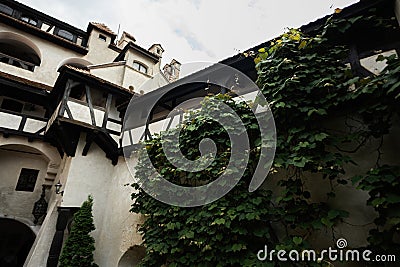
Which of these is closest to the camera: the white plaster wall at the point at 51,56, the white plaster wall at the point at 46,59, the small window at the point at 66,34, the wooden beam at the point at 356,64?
the wooden beam at the point at 356,64

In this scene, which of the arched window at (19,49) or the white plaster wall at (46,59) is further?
the arched window at (19,49)

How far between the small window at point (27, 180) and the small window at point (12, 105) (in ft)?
8.37

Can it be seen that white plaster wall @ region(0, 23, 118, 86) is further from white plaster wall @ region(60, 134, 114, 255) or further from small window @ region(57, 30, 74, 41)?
white plaster wall @ region(60, 134, 114, 255)

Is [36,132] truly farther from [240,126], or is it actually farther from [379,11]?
[379,11]

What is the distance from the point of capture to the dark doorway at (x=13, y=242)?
34.0 feet

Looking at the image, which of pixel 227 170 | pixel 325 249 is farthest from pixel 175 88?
pixel 325 249

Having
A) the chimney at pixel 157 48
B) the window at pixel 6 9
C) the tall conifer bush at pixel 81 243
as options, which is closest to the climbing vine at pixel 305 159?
the tall conifer bush at pixel 81 243

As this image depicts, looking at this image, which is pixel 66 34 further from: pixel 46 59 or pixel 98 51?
pixel 46 59

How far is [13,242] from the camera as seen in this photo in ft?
35.2

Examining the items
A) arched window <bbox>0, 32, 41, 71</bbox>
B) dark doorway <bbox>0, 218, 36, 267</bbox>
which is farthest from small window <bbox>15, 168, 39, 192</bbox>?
arched window <bbox>0, 32, 41, 71</bbox>

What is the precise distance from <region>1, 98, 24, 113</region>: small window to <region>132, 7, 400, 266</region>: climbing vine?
9551mm

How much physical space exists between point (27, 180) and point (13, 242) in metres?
3.07

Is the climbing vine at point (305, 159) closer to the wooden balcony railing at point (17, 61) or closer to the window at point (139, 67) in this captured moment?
the window at point (139, 67)

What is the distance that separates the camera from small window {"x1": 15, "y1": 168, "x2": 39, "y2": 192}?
32.4 ft
